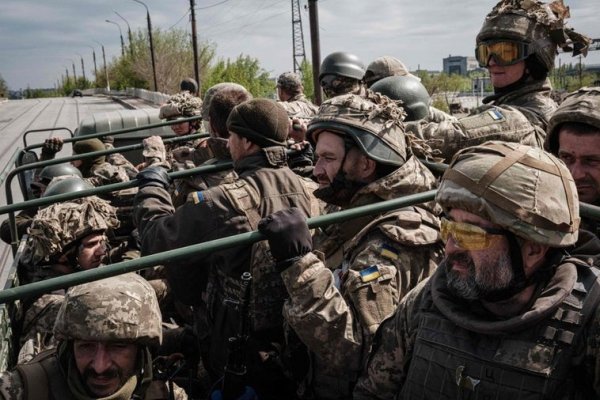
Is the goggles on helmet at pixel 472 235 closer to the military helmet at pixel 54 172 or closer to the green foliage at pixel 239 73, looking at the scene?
the military helmet at pixel 54 172

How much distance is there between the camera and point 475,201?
192cm

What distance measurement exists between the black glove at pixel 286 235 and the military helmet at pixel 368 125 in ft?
2.35

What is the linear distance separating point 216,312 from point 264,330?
0.30 m

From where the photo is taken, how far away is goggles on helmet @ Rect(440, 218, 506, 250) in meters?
1.93

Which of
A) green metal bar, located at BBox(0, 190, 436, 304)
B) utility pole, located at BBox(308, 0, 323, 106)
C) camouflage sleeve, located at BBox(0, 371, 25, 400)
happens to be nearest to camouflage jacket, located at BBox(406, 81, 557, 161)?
green metal bar, located at BBox(0, 190, 436, 304)

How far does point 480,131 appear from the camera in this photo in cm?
357

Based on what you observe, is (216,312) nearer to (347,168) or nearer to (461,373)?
(347,168)

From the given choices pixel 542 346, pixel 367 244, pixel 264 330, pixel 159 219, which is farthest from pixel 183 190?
pixel 542 346

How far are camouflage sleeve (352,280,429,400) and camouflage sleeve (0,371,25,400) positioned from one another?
136cm

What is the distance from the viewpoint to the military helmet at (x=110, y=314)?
8.30 feet

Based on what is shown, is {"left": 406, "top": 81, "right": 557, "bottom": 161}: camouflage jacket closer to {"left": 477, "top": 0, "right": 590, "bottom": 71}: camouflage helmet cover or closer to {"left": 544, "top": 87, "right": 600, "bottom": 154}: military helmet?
{"left": 544, "top": 87, "right": 600, "bottom": 154}: military helmet

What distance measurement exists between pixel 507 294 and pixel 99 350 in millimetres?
1755

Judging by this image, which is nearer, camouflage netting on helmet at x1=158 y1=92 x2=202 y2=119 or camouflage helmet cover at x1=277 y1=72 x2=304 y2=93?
camouflage netting on helmet at x1=158 y1=92 x2=202 y2=119

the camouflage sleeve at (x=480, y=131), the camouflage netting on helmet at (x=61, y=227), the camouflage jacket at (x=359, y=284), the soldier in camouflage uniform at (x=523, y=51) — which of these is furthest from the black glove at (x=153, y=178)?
the soldier in camouflage uniform at (x=523, y=51)
